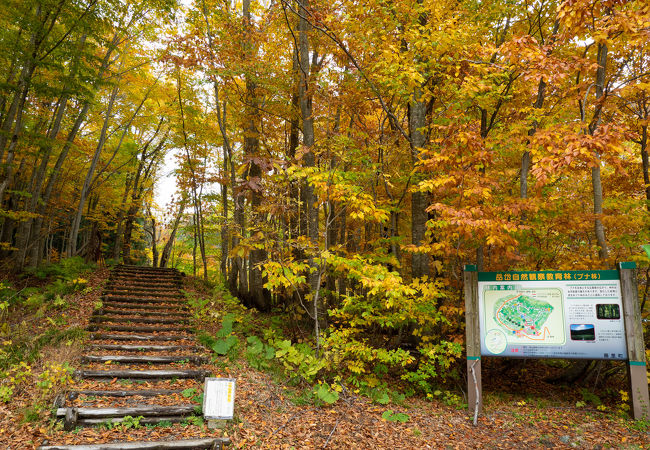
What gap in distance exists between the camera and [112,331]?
7.24 m

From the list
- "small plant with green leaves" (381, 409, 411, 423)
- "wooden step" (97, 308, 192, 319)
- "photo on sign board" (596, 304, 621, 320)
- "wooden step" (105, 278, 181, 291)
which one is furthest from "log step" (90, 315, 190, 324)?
"photo on sign board" (596, 304, 621, 320)

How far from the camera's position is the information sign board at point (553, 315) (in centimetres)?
543

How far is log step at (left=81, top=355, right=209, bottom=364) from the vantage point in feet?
19.0

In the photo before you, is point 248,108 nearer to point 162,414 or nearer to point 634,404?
point 162,414

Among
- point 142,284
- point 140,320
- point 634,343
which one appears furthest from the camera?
point 142,284

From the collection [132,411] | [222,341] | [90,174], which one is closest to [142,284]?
[90,174]

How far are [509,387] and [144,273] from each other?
1218 cm

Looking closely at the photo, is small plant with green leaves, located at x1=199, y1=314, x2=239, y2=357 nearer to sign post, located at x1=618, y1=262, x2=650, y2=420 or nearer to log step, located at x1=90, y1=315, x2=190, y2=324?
log step, located at x1=90, y1=315, x2=190, y2=324

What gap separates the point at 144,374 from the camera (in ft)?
18.2

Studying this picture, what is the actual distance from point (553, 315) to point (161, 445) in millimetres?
5916

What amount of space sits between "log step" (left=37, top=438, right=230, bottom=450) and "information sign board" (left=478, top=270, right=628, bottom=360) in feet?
14.4

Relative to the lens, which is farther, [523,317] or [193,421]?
[523,317]

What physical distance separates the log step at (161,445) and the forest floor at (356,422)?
18 cm

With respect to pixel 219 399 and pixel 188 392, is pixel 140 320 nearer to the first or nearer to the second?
pixel 188 392
